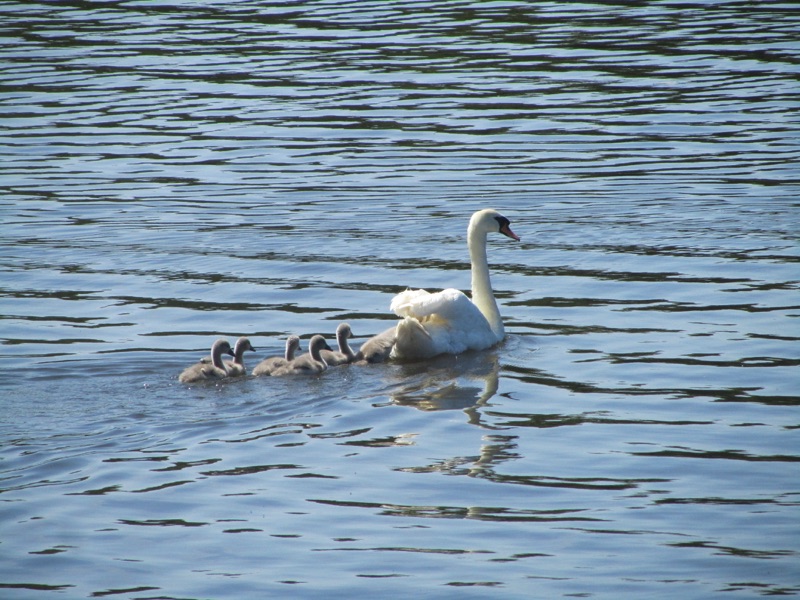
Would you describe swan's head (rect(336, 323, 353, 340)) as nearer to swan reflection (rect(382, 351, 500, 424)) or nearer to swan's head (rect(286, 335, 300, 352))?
swan's head (rect(286, 335, 300, 352))

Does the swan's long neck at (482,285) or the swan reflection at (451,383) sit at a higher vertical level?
the swan's long neck at (482,285)

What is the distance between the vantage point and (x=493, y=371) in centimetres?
1191

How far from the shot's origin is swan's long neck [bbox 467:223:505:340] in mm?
12906

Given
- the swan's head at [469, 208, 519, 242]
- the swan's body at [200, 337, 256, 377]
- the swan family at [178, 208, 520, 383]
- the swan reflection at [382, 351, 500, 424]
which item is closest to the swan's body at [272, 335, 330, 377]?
the swan family at [178, 208, 520, 383]

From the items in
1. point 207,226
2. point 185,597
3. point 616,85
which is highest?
point 616,85

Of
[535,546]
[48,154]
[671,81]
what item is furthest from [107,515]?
[671,81]

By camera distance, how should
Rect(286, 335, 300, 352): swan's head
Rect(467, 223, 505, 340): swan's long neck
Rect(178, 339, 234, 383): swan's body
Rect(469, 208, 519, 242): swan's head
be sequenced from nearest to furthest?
Rect(178, 339, 234, 383): swan's body, Rect(286, 335, 300, 352): swan's head, Rect(467, 223, 505, 340): swan's long neck, Rect(469, 208, 519, 242): swan's head

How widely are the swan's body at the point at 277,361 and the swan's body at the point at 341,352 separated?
288mm

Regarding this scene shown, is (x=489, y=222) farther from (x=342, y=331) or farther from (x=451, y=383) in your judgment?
(x=451, y=383)

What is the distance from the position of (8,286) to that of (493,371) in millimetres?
5987

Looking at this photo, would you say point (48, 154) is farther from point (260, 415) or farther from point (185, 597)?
point (185, 597)

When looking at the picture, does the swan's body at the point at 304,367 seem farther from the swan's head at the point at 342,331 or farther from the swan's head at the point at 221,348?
the swan's head at the point at 221,348

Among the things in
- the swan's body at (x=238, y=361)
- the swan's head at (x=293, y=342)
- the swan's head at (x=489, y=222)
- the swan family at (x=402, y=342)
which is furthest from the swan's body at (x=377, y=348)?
the swan's head at (x=489, y=222)

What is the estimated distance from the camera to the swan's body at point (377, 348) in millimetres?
12148
